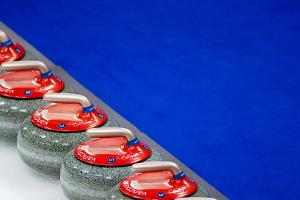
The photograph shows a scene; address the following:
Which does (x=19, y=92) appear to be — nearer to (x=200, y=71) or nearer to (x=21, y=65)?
(x=21, y=65)

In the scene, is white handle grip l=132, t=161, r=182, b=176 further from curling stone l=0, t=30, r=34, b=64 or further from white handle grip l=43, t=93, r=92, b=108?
curling stone l=0, t=30, r=34, b=64

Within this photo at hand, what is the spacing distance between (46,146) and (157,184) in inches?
10.4

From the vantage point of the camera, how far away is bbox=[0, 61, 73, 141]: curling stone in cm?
144

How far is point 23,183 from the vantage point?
4.38 ft

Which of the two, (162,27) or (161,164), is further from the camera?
(162,27)

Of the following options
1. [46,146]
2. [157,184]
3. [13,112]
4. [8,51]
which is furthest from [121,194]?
[8,51]

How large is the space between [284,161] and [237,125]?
347 millimetres

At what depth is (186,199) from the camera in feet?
3.54

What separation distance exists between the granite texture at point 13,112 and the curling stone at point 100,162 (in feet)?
0.70

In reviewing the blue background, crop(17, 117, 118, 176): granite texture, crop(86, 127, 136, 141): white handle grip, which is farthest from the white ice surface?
the blue background

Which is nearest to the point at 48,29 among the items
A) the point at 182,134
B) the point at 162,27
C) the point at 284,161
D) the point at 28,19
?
the point at 28,19

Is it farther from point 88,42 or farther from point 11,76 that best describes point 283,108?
point 11,76

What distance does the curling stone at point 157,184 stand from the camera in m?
1.13

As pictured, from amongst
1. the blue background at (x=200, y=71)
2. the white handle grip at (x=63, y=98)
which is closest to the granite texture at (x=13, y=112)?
the white handle grip at (x=63, y=98)
